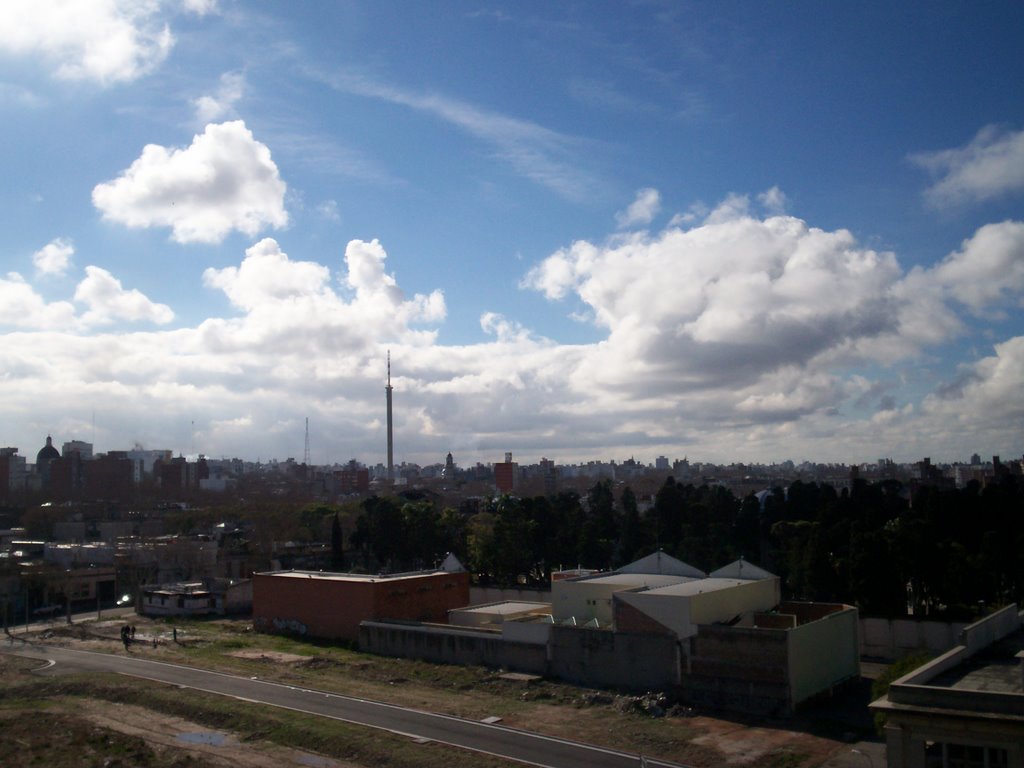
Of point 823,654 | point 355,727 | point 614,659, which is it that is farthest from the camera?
point 614,659

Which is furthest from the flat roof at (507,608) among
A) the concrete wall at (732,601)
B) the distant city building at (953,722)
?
the distant city building at (953,722)

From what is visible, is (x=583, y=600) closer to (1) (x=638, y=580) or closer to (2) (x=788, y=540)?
(1) (x=638, y=580)

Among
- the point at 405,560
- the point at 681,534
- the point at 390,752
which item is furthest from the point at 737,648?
the point at 405,560

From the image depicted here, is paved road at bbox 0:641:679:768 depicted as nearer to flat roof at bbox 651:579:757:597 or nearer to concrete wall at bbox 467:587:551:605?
flat roof at bbox 651:579:757:597

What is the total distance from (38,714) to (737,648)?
69.3ft

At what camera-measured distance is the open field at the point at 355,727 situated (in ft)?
72.9

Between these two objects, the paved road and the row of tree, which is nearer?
the paved road

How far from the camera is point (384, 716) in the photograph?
25938mm

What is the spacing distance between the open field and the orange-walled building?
294 cm

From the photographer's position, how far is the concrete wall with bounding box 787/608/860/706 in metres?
26.3

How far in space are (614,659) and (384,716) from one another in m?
7.96

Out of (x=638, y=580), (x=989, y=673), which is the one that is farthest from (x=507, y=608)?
(x=989, y=673)

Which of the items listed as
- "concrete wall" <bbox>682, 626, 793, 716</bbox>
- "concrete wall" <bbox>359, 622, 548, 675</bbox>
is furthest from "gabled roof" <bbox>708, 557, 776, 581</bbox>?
"concrete wall" <bbox>359, 622, 548, 675</bbox>

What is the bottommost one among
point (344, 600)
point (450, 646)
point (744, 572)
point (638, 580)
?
point (450, 646)
